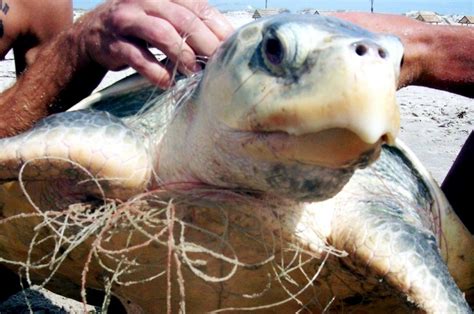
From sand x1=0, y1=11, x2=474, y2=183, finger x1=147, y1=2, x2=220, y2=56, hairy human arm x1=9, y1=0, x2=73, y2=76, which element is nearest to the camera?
finger x1=147, y1=2, x2=220, y2=56

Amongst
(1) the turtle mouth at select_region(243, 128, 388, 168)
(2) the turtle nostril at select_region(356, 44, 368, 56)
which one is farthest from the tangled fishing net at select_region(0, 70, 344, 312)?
(2) the turtle nostril at select_region(356, 44, 368, 56)

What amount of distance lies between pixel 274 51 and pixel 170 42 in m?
0.50

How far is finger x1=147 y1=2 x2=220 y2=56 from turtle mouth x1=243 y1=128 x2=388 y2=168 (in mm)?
442

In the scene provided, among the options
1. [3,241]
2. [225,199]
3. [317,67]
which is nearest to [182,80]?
[225,199]

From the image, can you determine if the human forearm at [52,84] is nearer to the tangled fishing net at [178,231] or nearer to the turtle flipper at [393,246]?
the tangled fishing net at [178,231]

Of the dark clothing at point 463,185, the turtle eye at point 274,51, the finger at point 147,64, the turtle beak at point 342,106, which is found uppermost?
the turtle eye at point 274,51

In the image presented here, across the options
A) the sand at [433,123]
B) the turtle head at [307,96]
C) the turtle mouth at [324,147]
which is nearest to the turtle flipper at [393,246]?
the turtle head at [307,96]

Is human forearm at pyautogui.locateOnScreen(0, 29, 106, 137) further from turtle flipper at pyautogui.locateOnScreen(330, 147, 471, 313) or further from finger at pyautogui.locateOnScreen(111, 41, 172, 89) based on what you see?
turtle flipper at pyautogui.locateOnScreen(330, 147, 471, 313)

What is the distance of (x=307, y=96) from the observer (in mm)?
989

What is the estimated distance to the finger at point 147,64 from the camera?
155cm

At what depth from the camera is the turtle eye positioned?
3.40ft

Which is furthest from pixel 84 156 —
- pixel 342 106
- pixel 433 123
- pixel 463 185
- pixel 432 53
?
pixel 433 123

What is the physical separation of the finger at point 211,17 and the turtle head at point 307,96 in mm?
339

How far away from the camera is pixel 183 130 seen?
1.40 meters
